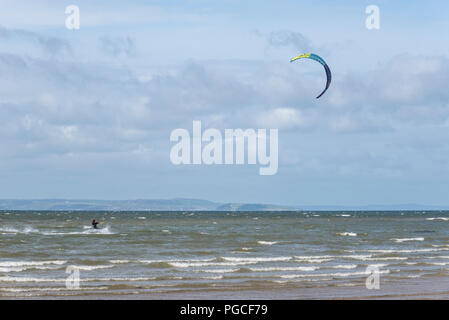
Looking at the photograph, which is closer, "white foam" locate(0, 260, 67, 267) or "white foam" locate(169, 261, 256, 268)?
"white foam" locate(169, 261, 256, 268)

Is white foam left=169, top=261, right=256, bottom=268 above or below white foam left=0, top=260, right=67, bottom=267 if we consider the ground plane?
below

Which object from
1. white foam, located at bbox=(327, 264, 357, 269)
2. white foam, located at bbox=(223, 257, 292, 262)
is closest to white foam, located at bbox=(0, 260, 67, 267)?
white foam, located at bbox=(223, 257, 292, 262)

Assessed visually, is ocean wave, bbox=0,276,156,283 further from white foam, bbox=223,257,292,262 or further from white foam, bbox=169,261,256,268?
white foam, bbox=223,257,292,262

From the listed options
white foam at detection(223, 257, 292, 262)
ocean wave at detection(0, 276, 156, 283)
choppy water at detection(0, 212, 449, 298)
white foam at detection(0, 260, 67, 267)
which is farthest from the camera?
white foam at detection(223, 257, 292, 262)

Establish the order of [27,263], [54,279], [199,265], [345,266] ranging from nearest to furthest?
1. [54,279]
2. [345,266]
3. [199,265]
4. [27,263]

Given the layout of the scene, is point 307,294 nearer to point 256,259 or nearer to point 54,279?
point 54,279

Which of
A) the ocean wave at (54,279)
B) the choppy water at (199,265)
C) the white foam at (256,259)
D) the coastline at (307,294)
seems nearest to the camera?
the coastline at (307,294)

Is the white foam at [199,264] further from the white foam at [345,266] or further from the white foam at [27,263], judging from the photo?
the white foam at [27,263]

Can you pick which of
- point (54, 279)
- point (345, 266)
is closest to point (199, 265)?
point (345, 266)

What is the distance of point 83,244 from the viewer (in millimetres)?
43438

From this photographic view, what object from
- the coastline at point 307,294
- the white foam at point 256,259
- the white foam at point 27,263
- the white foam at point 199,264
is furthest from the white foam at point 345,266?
the white foam at point 27,263

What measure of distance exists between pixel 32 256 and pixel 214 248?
10.3 meters
